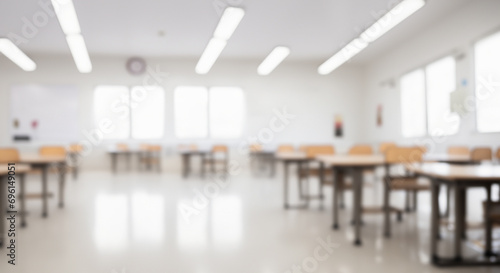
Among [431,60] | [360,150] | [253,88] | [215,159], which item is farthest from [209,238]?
[253,88]

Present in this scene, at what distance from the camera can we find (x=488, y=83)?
5.58 metres

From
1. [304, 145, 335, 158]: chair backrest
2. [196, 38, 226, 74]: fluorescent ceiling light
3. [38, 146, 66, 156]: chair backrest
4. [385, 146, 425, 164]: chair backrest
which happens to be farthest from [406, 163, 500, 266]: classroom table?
[196, 38, 226, 74]: fluorescent ceiling light

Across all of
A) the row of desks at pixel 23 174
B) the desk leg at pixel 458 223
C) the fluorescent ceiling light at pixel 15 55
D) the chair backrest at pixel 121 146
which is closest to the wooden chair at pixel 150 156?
the chair backrest at pixel 121 146

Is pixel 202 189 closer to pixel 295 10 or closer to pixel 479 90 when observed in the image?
pixel 295 10

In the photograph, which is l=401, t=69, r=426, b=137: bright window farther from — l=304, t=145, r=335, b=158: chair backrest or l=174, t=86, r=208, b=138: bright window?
l=174, t=86, r=208, b=138: bright window

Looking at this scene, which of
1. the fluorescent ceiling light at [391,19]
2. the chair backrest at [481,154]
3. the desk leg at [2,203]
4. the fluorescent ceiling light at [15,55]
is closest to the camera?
the desk leg at [2,203]

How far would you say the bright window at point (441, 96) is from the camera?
653cm

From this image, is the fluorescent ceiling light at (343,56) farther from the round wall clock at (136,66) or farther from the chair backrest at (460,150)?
the round wall clock at (136,66)

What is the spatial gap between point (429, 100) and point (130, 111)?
7714 mm

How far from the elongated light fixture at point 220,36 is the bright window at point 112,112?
2301 millimetres

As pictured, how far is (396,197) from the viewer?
5605 millimetres

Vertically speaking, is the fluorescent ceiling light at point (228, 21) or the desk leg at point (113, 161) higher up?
the fluorescent ceiling light at point (228, 21)

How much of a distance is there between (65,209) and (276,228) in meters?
2.86

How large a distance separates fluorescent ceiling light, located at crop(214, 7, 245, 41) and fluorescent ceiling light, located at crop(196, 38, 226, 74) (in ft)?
1.42
